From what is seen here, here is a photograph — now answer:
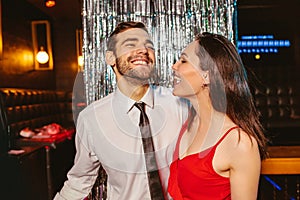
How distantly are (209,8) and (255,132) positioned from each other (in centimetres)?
56

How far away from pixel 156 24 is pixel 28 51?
4.52 metres

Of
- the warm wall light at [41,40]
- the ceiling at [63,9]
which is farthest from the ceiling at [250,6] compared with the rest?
the warm wall light at [41,40]

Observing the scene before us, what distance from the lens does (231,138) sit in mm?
1004

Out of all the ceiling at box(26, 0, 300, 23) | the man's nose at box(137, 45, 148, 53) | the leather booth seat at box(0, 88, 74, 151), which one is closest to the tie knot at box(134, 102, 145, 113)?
the man's nose at box(137, 45, 148, 53)

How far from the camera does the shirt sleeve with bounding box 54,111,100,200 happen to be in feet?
4.21

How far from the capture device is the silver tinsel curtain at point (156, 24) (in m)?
1.38

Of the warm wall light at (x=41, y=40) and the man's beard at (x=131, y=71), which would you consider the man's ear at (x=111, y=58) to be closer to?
the man's beard at (x=131, y=71)

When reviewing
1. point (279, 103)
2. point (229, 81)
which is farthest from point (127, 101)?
point (279, 103)

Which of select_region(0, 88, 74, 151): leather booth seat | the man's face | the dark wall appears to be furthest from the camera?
the dark wall

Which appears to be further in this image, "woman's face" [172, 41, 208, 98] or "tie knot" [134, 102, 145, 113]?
"tie knot" [134, 102, 145, 113]

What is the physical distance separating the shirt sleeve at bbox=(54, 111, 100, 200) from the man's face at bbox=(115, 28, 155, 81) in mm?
279

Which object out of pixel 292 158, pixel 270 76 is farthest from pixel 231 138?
pixel 270 76

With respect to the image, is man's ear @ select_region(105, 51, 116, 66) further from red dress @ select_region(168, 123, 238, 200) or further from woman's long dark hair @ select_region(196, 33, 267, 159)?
red dress @ select_region(168, 123, 238, 200)

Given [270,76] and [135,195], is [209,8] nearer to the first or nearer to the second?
[135,195]
